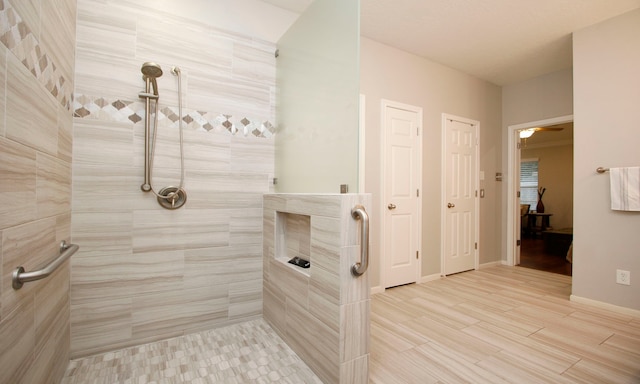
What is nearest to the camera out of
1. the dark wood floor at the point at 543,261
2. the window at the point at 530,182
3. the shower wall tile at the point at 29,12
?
the shower wall tile at the point at 29,12

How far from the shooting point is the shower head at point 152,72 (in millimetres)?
1694

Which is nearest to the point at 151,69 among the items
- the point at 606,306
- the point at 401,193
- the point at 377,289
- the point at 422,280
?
the point at 401,193

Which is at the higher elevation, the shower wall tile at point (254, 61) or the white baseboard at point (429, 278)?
the shower wall tile at point (254, 61)

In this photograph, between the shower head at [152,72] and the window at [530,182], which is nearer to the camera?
the shower head at [152,72]

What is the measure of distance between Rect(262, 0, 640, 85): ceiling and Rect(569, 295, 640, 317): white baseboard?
268 centimetres

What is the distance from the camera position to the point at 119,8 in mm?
1779

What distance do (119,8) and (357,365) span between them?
259cm

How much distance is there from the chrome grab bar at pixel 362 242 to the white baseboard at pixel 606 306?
2794 mm

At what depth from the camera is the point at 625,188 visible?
240cm

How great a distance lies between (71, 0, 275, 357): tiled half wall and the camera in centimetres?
171

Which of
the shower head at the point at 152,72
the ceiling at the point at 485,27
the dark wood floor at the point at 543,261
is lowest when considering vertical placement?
the dark wood floor at the point at 543,261

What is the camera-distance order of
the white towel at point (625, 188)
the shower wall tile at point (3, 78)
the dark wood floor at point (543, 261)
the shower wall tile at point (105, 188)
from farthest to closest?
the dark wood floor at point (543, 261) → the white towel at point (625, 188) → the shower wall tile at point (105, 188) → the shower wall tile at point (3, 78)

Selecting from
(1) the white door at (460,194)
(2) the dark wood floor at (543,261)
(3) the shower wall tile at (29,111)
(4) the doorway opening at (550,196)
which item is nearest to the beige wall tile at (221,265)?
(3) the shower wall tile at (29,111)

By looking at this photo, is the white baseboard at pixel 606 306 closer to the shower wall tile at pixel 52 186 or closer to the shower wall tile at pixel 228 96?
the shower wall tile at pixel 228 96
